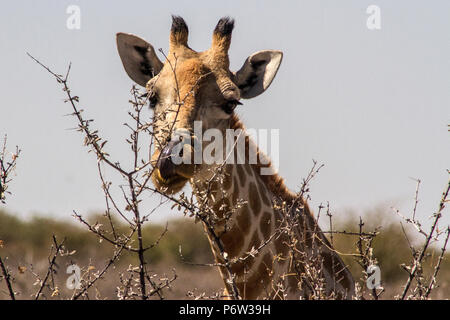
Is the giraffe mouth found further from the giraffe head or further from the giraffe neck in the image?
the giraffe neck

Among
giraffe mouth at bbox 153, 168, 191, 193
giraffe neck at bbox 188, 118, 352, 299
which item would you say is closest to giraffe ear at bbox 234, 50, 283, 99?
giraffe neck at bbox 188, 118, 352, 299

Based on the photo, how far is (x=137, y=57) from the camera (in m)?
8.44

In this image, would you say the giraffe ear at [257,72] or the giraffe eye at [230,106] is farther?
the giraffe ear at [257,72]

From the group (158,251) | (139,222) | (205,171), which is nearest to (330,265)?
(205,171)

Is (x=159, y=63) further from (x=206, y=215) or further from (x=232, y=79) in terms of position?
(x=206, y=215)

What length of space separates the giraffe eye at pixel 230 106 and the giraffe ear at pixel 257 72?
0.45 meters

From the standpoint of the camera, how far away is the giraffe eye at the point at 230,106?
7785 mm

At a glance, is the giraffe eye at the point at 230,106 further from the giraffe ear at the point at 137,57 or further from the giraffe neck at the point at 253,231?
the giraffe ear at the point at 137,57

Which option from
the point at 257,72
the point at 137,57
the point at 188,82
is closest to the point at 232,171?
the point at 188,82

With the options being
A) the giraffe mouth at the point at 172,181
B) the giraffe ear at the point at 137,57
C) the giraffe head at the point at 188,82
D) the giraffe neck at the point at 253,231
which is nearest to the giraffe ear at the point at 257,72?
the giraffe head at the point at 188,82

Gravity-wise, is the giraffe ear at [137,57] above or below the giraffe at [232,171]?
above

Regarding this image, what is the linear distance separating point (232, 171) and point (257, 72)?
116 cm

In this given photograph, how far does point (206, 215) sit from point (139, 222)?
51 centimetres

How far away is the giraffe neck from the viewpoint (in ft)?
24.2
